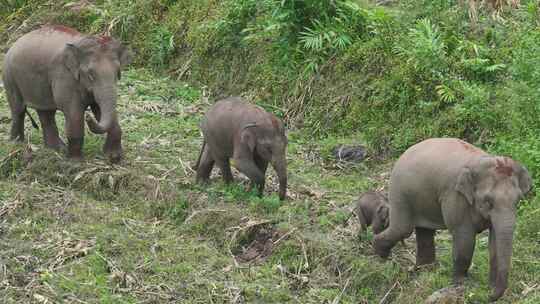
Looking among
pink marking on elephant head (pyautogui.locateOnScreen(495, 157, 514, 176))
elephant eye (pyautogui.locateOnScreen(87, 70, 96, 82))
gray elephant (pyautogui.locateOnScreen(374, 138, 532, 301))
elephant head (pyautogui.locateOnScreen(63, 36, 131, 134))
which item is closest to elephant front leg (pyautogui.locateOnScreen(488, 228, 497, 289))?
gray elephant (pyautogui.locateOnScreen(374, 138, 532, 301))

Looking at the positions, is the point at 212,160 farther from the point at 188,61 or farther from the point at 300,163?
the point at 188,61

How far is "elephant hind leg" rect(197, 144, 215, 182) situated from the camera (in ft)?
37.4

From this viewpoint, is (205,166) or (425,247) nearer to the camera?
(425,247)

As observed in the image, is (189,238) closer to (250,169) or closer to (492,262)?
(250,169)

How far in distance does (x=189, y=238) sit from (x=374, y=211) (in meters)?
1.83

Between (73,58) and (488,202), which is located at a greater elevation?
(488,202)

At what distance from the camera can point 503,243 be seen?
26.7 ft

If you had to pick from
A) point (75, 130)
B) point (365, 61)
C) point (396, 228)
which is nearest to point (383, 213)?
point (396, 228)

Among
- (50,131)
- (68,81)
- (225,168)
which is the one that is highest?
(68,81)

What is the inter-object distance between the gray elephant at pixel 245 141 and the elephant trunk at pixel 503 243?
2.82 meters

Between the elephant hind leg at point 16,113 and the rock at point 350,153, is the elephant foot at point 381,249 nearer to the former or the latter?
the rock at point 350,153

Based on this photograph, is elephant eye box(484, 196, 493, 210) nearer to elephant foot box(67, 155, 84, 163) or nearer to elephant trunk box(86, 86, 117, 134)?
elephant trunk box(86, 86, 117, 134)

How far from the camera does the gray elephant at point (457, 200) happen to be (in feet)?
27.1

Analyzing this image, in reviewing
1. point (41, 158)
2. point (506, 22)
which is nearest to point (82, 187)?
point (41, 158)
